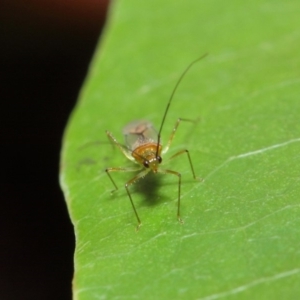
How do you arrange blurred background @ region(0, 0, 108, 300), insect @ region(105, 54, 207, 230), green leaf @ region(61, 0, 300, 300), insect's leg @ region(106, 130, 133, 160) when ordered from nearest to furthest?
green leaf @ region(61, 0, 300, 300) < insect @ region(105, 54, 207, 230) < insect's leg @ region(106, 130, 133, 160) < blurred background @ region(0, 0, 108, 300)

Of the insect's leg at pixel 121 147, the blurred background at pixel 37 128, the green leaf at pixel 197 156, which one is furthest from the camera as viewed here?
the blurred background at pixel 37 128

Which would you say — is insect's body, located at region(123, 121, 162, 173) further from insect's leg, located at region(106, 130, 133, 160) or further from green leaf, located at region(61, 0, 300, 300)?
green leaf, located at region(61, 0, 300, 300)

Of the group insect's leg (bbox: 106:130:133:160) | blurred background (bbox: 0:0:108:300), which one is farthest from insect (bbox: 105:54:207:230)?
blurred background (bbox: 0:0:108:300)

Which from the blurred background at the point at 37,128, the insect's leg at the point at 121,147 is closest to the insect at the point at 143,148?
the insect's leg at the point at 121,147

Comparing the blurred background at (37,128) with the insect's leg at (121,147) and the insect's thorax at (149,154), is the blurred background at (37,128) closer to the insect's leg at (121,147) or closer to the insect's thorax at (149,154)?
the insect's leg at (121,147)

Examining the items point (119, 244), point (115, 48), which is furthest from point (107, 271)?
point (115, 48)

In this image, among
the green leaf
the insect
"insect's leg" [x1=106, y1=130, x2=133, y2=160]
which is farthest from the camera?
"insect's leg" [x1=106, y1=130, x2=133, y2=160]
